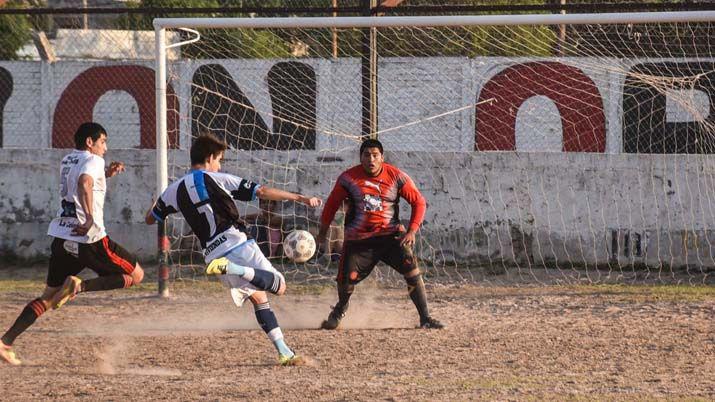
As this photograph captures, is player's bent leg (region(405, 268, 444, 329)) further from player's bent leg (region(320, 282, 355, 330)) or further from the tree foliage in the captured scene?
the tree foliage

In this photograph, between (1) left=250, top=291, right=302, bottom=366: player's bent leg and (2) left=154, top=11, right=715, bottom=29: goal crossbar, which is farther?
(2) left=154, top=11, right=715, bottom=29: goal crossbar

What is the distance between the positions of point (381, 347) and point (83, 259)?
2.37 meters

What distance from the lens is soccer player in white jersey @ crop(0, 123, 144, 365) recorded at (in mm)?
8195

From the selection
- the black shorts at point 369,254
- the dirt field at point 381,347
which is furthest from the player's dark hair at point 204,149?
the black shorts at point 369,254

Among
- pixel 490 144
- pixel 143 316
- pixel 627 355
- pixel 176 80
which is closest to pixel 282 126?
pixel 176 80

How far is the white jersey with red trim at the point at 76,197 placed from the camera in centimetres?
821

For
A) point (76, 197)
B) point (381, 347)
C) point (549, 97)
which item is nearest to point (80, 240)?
point (76, 197)

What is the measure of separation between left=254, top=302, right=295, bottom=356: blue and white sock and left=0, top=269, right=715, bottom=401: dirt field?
151 millimetres

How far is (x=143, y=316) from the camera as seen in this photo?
10.7m

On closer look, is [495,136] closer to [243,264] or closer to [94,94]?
[94,94]

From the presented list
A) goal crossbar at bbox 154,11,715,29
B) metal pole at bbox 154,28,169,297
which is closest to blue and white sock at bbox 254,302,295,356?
metal pole at bbox 154,28,169,297

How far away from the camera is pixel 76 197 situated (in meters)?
8.24

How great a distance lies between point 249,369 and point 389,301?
3.80m

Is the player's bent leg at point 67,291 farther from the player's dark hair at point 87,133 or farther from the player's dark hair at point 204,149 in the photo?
the player's dark hair at point 204,149
